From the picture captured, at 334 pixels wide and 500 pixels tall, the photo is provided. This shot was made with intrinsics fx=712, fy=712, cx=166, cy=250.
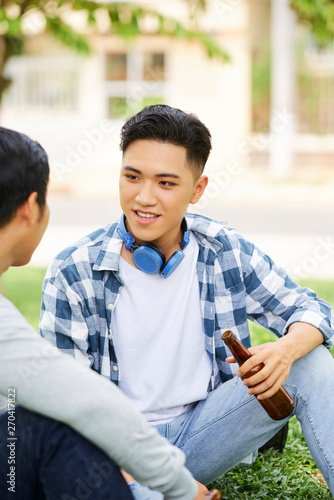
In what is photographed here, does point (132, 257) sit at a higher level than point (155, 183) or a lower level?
lower

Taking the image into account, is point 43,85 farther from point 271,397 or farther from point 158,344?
point 271,397

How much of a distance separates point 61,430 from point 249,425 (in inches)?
32.7

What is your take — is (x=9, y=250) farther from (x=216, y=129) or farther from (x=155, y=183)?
(x=216, y=129)

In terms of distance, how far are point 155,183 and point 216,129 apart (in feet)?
52.9

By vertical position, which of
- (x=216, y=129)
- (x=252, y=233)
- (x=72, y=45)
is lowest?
(x=252, y=233)

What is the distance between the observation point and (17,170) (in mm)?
1919

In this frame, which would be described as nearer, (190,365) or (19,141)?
(19,141)

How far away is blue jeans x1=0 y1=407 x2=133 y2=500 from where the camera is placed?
Result: 1834 mm

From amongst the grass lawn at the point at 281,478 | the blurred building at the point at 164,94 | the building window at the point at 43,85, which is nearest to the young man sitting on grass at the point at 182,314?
the grass lawn at the point at 281,478

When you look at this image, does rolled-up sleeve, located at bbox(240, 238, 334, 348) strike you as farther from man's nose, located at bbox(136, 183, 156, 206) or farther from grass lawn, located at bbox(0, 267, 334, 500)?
grass lawn, located at bbox(0, 267, 334, 500)

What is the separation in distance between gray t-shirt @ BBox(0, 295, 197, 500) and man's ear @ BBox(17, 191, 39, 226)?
0.98 feet

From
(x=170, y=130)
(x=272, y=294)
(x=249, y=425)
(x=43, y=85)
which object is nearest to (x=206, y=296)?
(x=272, y=294)

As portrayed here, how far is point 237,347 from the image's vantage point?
2.37 metres

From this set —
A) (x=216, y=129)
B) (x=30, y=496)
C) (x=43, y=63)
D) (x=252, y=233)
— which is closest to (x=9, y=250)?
(x=30, y=496)
